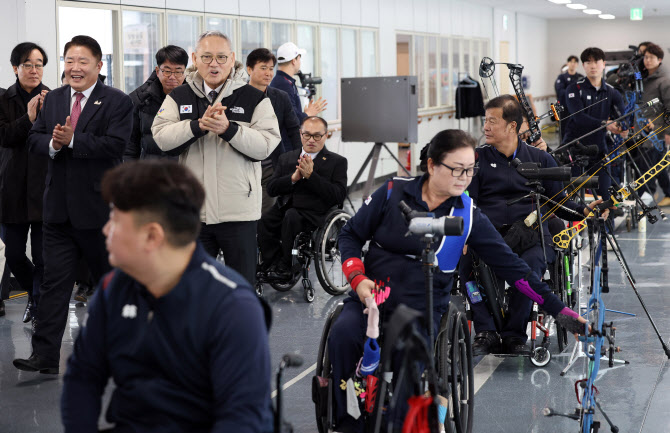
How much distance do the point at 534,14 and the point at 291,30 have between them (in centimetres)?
1493

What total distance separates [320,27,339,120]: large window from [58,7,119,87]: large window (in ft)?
13.5

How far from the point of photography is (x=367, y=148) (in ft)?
41.1

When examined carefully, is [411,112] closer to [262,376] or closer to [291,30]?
[291,30]

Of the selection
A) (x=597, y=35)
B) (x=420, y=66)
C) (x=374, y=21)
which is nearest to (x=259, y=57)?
(x=374, y=21)

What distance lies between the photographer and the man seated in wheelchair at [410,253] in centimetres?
287

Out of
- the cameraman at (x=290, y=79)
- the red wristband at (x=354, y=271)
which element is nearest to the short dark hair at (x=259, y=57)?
the cameraman at (x=290, y=79)

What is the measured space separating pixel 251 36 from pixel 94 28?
2.61m

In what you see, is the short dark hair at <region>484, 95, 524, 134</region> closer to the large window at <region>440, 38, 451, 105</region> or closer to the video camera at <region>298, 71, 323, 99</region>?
the video camera at <region>298, 71, 323, 99</region>

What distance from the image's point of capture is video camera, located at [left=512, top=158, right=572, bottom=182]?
3.77m

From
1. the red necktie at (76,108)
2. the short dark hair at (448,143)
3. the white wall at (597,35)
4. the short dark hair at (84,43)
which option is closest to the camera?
the short dark hair at (448,143)

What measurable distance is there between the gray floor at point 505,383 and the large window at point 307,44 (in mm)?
5585

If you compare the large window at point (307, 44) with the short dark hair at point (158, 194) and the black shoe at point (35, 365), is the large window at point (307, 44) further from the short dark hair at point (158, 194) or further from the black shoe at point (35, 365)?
the short dark hair at point (158, 194)

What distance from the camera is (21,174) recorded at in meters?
5.06

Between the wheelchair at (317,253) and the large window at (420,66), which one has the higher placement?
the large window at (420,66)
